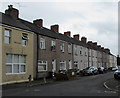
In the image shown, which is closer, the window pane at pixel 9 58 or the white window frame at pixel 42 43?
the window pane at pixel 9 58

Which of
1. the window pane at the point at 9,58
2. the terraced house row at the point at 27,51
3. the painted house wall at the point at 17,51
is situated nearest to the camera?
the painted house wall at the point at 17,51

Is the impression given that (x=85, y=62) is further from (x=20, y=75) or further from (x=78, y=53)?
(x=20, y=75)

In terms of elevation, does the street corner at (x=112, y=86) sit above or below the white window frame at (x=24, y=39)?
below

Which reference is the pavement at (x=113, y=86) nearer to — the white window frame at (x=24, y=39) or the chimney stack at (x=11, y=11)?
the white window frame at (x=24, y=39)

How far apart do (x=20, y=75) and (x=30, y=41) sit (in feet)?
14.7

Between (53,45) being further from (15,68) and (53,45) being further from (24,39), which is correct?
(15,68)

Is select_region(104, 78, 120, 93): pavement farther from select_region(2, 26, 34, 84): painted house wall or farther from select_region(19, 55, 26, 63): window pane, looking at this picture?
select_region(19, 55, 26, 63): window pane

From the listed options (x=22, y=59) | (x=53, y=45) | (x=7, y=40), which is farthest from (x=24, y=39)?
(x=53, y=45)

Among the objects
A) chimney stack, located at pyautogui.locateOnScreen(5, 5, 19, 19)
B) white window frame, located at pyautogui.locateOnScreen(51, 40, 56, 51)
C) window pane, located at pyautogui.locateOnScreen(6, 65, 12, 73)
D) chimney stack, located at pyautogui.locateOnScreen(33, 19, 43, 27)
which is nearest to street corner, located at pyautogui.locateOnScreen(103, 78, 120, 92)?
window pane, located at pyautogui.locateOnScreen(6, 65, 12, 73)

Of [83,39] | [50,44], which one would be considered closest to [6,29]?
[50,44]

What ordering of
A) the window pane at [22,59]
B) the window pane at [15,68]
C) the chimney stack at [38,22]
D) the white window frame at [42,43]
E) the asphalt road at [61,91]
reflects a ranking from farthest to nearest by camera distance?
the chimney stack at [38,22] → the white window frame at [42,43] → the window pane at [22,59] → the window pane at [15,68] → the asphalt road at [61,91]

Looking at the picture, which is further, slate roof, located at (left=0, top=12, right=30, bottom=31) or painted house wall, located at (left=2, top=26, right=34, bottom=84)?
slate roof, located at (left=0, top=12, right=30, bottom=31)

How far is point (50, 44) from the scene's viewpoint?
32.3m

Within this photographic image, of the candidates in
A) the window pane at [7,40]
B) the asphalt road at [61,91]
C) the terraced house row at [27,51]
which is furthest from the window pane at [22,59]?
the asphalt road at [61,91]
